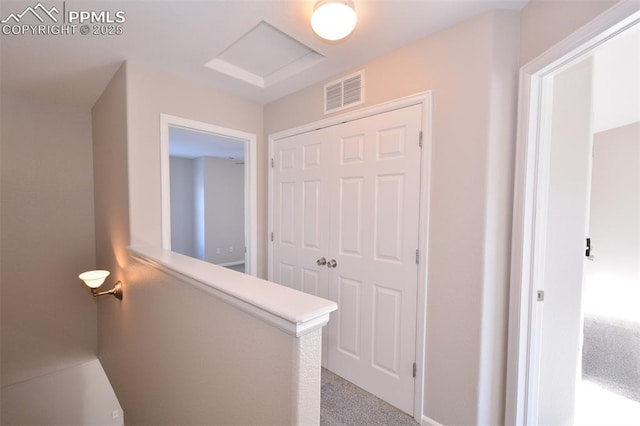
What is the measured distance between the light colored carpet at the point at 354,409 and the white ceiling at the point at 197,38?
93.5 inches

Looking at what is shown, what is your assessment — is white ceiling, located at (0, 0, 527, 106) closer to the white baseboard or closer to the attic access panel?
the attic access panel

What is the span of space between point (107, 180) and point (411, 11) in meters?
2.71

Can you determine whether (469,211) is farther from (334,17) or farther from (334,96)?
(334,96)

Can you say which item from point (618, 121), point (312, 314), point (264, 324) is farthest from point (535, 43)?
point (618, 121)

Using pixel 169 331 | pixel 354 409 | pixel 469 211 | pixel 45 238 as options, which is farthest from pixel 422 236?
pixel 45 238

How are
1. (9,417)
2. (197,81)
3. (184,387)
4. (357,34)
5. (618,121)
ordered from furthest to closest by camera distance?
(618,121) < (9,417) < (197,81) < (357,34) < (184,387)

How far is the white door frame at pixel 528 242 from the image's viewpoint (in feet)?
Answer: 4.29

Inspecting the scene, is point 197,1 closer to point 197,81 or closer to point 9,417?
point 197,81

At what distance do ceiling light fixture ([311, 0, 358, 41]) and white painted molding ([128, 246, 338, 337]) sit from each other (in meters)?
1.23

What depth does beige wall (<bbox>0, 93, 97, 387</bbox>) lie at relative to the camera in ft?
8.01

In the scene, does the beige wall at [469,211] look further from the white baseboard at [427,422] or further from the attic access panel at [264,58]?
the attic access panel at [264,58]

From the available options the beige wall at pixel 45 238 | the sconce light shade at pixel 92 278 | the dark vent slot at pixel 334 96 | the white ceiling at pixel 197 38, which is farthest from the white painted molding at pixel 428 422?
the beige wall at pixel 45 238

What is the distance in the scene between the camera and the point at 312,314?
71cm

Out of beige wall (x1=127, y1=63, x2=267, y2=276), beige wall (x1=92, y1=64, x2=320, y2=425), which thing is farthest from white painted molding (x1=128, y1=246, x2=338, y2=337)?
beige wall (x1=127, y1=63, x2=267, y2=276)
